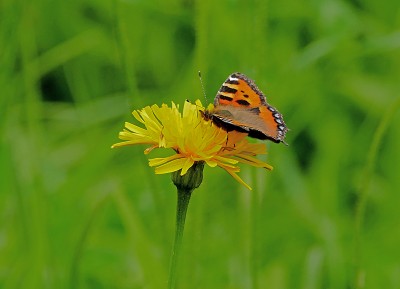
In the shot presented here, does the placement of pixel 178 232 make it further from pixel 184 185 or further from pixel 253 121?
pixel 253 121

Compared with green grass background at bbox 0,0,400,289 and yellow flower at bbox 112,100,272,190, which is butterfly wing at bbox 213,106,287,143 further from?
green grass background at bbox 0,0,400,289

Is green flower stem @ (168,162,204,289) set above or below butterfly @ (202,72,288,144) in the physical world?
below

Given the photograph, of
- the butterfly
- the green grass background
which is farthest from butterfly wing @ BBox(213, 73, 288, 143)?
the green grass background

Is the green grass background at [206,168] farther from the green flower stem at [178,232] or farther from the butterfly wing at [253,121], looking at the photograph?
the green flower stem at [178,232]

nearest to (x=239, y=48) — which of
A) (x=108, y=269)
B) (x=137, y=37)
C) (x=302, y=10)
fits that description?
(x=302, y=10)

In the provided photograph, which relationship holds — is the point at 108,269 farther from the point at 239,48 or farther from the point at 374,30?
the point at 374,30

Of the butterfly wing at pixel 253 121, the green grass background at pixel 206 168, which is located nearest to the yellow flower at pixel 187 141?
the butterfly wing at pixel 253 121

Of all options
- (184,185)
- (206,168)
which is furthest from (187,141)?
(206,168)
